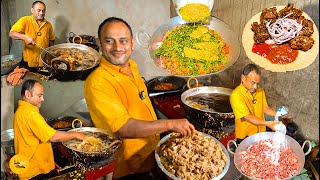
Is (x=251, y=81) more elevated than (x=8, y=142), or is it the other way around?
(x=251, y=81)

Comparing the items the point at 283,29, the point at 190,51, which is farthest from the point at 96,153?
the point at 283,29

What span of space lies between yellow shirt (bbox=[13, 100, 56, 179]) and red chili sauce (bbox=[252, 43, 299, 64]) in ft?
6.20

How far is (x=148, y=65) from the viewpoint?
9.64 ft

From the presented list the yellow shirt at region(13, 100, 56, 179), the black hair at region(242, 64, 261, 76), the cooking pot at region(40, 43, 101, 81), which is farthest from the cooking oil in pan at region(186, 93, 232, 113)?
the yellow shirt at region(13, 100, 56, 179)

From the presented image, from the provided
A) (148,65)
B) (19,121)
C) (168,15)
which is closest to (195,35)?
(168,15)

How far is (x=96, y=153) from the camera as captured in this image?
265 cm

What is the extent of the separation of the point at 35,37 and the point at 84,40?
1.17 ft

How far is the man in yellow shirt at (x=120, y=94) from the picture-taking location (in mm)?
2615

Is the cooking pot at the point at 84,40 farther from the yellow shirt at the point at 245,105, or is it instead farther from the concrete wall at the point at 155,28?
the yellow shirt at the point at 245,105

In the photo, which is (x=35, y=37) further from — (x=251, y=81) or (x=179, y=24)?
(x=251, y=81)

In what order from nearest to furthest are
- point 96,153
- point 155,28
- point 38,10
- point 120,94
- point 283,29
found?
point 38,10
point 96,153
point 120,94
point 155,28
point 283,29

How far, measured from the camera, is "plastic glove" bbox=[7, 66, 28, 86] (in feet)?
8.37

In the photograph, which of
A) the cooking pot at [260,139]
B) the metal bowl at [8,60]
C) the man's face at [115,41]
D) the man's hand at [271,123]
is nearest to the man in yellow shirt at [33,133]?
the metal bowl at [8,60]

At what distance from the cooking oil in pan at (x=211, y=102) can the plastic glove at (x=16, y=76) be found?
4.55 feet
